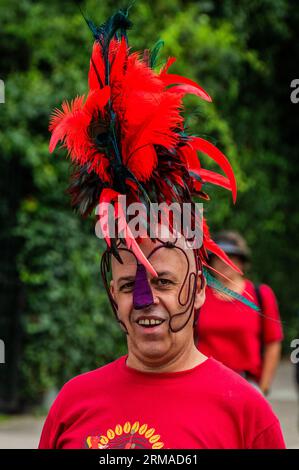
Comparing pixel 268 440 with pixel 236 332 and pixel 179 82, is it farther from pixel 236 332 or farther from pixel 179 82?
pixel 236 332

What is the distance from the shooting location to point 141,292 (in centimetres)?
292

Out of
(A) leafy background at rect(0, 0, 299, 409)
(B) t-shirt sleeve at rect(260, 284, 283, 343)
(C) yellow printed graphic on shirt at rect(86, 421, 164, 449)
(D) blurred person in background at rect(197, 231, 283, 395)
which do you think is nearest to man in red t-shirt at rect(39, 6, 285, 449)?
(C) yellow printed graphic on shirt at rect(86, 421, 164, 449)

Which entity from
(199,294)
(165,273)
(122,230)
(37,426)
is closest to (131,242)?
(122,230)

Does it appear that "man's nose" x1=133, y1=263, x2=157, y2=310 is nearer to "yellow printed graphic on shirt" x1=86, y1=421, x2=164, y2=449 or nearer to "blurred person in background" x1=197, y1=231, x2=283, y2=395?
"yellow printed graphic on shirt" x1=86, y1=421, x2=164, y2=449

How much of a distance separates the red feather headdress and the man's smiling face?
0.09 meters

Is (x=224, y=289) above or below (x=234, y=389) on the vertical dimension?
above

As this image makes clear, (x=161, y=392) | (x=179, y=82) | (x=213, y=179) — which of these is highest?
(x=179, y=82)

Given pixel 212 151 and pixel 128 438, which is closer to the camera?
pixel 128 438

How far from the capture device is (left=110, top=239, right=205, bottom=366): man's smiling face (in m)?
2.93

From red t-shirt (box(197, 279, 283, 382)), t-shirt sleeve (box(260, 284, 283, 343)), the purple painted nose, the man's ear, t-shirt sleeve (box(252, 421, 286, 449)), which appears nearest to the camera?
t-shirt sleeve (box(252, 421, 286, 449))

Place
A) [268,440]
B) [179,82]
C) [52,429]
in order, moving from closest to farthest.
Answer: [268,440]
[52,429]
[179,82]

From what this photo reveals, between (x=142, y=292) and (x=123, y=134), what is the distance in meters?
0.46

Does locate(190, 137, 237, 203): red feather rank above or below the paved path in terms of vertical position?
above

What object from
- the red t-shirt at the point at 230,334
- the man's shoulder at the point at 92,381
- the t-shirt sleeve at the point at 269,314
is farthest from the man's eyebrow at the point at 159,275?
the t-shirt sleeve at the point at 269,314
